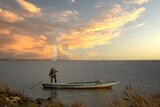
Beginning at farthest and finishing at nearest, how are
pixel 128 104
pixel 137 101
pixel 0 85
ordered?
pixel 0 85 < pixel 128 104 < pixel 137 101

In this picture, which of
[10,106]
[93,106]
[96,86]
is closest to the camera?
[10,106]

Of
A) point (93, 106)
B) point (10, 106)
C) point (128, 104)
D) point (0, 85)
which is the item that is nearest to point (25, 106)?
point (10, 106)

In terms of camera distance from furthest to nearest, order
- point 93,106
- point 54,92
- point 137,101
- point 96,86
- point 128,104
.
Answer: point 96,86
point 54,92
point 93,106
point 128,104
point 137,101

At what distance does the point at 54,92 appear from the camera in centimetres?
4531

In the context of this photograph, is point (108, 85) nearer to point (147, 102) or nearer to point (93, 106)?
point (93, 106)

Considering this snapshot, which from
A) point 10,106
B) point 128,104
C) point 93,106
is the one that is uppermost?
point 128,104

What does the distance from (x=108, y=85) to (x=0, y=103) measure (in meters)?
34.4

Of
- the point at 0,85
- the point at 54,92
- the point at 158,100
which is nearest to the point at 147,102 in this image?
the point at 158,100

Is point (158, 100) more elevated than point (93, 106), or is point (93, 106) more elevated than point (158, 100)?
point (158, 100)

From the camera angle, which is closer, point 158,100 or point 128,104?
point 158,100

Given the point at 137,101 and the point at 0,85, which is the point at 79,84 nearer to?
the point at 0,85

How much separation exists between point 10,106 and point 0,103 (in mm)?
765

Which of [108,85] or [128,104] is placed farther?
[108,85]

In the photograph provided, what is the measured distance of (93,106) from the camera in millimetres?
30328
